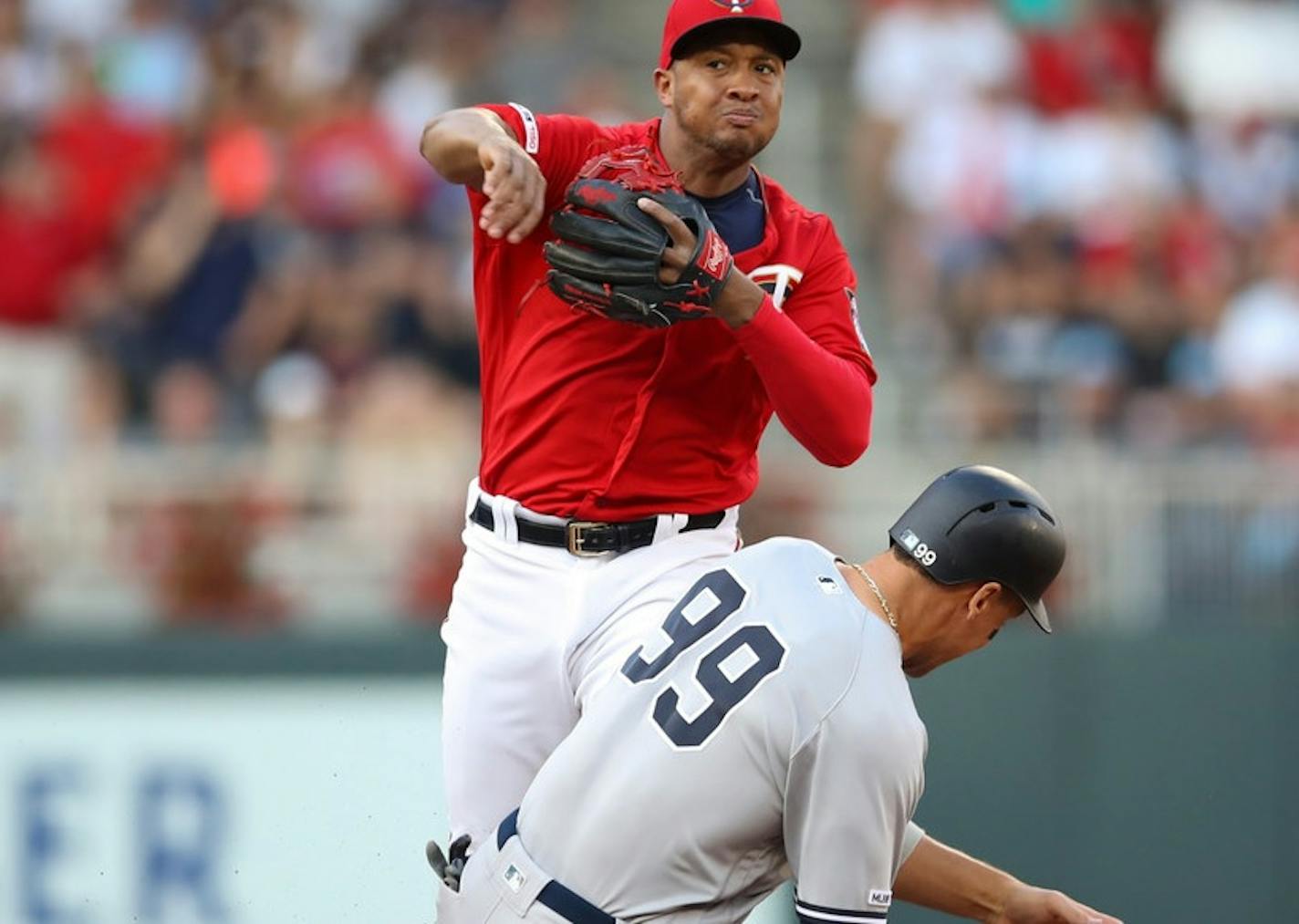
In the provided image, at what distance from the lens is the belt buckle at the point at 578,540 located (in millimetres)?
4820

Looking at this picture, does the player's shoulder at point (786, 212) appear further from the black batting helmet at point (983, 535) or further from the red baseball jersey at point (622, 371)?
the black batting helmet at point (983, 535)

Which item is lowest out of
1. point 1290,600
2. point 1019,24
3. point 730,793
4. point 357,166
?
point 1290,600

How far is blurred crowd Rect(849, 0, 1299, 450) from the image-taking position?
977 centimetres

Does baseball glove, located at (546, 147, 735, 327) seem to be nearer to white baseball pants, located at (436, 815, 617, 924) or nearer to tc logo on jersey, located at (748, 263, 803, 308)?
tc logo on jersey, located at (748, 263, 803, 308)

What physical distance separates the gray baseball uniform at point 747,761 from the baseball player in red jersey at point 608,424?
481 mm

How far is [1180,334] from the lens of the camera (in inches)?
Result: 422

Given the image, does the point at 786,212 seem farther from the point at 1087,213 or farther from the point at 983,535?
the point at 1087,213

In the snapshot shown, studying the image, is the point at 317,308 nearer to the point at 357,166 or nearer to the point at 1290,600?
the point at 357,166

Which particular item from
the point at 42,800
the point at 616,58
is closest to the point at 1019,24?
the point at 616,58

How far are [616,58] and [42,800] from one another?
657cm

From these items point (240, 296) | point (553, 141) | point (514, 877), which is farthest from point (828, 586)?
point (240, 296)

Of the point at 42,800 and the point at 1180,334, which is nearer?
the point at 42,800

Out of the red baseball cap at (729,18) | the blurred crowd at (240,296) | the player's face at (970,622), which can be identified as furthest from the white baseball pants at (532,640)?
the blurred crowd at (240,296)

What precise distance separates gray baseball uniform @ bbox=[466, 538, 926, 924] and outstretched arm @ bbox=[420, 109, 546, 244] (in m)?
0.84
